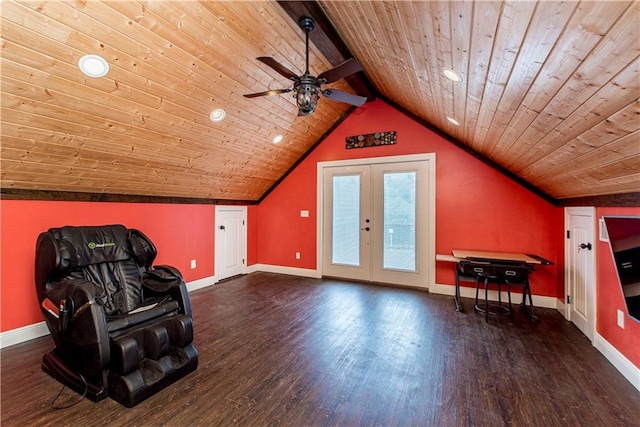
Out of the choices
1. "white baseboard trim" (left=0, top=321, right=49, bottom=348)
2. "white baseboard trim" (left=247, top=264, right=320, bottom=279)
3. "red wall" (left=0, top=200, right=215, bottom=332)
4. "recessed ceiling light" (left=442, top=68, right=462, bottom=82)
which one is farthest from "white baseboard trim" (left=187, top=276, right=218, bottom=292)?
"recessed ceiling light" (left=442, top=68, right=462, bottom=82)

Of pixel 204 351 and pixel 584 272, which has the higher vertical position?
pixel 584 272

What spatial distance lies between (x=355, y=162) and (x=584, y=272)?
3347mm

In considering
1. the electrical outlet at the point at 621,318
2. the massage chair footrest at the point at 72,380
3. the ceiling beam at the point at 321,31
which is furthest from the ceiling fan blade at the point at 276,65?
the electrical outlet at the point at 621,318

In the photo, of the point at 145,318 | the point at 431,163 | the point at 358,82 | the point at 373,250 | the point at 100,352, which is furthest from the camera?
the point at 373,250

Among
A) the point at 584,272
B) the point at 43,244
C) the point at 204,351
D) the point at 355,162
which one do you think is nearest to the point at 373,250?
the point at 355,162

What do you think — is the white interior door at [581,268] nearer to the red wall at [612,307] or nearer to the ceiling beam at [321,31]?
the red wall at [612,307]

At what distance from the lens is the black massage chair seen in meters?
1.88

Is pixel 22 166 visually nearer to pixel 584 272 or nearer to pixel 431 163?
pixel 431 163

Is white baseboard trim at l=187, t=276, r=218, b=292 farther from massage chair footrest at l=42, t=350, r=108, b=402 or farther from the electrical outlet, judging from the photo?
the electrical outlet

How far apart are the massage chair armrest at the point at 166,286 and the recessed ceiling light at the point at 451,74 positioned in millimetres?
2759

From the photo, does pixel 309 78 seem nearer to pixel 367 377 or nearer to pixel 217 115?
pixel 217 115

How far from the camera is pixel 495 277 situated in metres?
3.39

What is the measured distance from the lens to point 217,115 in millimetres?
3186

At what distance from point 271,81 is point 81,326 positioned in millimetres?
2852
